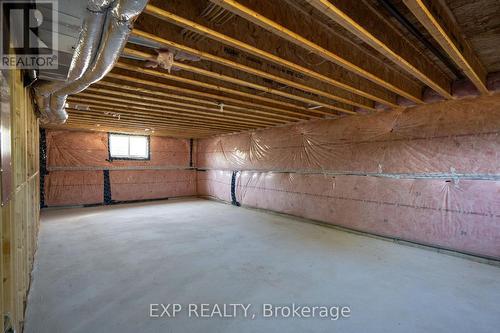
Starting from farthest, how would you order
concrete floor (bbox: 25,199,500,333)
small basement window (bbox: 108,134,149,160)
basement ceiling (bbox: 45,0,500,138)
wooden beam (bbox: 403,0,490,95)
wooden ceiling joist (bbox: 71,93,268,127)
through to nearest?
small basement window (bbox: 108,134,149,160), wooden ceiling joist (bbox: 71,93,268,127), concrete floor (bbox: 25,199,500,333), basement ceiling (bbox: 45,0,500,138), wooden beam (bbox: 403,0,490,95)

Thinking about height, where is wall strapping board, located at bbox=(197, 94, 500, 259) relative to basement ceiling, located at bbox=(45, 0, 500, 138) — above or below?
below

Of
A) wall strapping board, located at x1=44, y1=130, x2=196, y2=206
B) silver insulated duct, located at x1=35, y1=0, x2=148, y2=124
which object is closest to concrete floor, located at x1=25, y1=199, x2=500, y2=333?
silver insulated duct, located at x1=35, y1=0, x2=148, y2=124

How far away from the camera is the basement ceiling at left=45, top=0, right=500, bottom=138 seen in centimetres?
164

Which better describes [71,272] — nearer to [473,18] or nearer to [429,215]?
[473,18]

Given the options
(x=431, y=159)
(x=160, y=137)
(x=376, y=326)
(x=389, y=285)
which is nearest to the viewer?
(x=376, y=326)

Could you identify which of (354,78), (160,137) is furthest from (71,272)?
(160,137)

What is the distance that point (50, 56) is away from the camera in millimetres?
1679

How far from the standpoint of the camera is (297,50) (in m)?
2.25

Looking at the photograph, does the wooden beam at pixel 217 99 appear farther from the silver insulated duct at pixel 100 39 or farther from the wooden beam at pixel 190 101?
the silver insulated duct at pixel 100 39

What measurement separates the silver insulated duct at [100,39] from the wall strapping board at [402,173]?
378 centimetres

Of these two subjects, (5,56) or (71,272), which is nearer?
(5,56)

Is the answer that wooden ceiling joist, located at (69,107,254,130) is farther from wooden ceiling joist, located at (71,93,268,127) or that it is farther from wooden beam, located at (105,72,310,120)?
wooden beam, located at (105,72,310,120)

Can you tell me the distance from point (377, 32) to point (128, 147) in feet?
23.8

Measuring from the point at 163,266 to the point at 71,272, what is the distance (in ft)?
3.07
